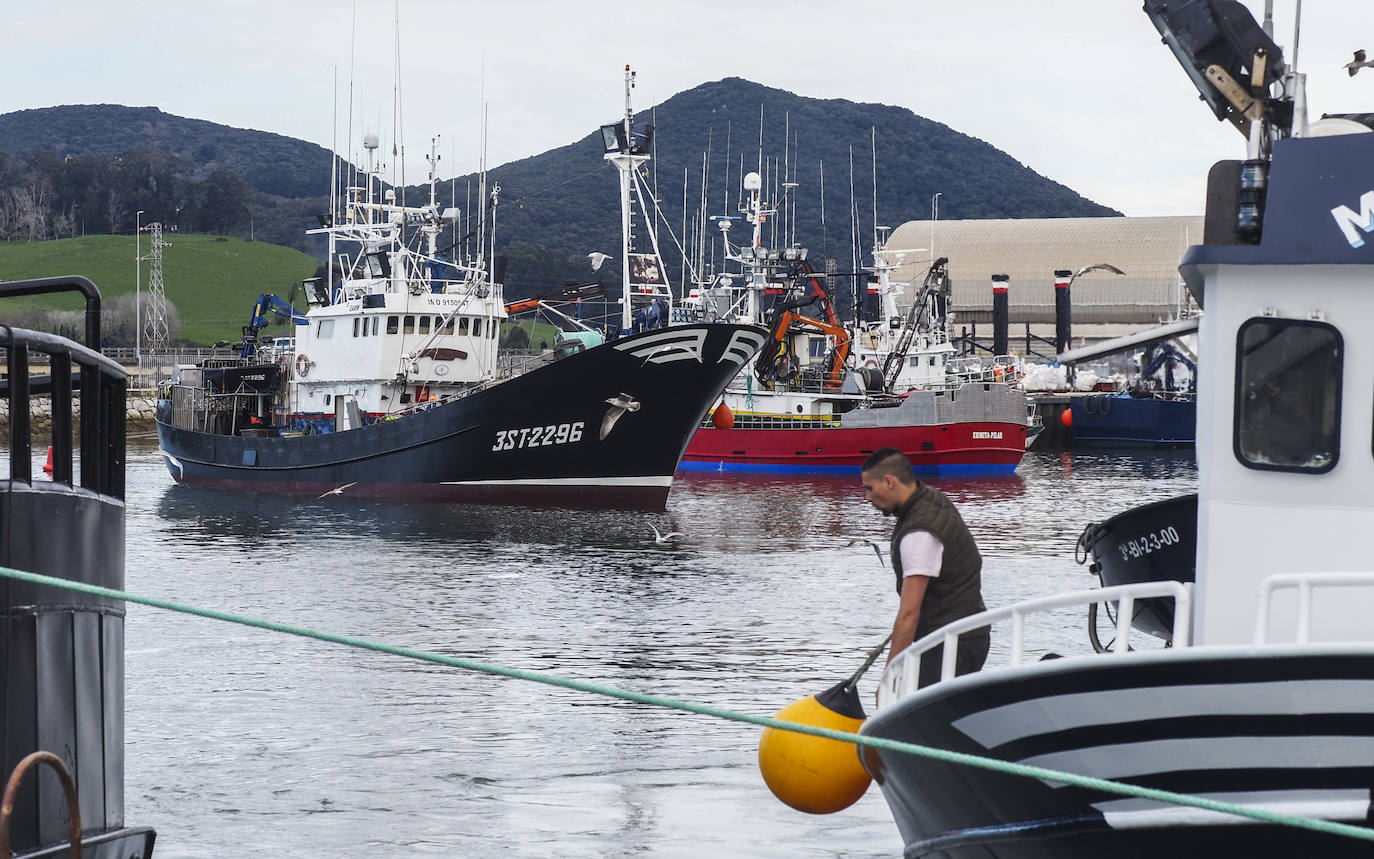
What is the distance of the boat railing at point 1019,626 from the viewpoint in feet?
16.6

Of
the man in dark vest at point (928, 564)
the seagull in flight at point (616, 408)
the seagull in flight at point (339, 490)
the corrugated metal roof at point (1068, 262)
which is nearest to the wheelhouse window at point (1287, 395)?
the man in dark vest at point (928, 564)

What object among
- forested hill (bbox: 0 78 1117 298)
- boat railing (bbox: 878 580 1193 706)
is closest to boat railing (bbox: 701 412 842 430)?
boat railing (bbox: 878 580 1193 706)

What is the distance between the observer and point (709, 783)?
879cm

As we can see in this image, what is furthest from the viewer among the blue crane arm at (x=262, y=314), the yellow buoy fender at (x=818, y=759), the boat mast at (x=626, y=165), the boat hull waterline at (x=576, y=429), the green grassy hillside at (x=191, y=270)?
the green grassy hillside at (x=191, y=270)

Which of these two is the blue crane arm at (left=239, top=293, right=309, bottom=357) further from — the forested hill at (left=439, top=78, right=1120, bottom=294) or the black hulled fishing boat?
the forested hill at (left=439, top=78, right=1120, bottom=294)

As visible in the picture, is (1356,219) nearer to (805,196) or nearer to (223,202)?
(223,202)

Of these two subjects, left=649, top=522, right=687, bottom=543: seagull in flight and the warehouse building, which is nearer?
left=649, top=522, right=687, bottom=543: seagull in flight

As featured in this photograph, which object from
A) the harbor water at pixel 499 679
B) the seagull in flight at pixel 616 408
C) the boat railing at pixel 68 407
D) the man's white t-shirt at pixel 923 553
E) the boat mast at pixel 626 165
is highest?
the boat mast at pixel 626 165

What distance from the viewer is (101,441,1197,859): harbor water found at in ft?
26.1

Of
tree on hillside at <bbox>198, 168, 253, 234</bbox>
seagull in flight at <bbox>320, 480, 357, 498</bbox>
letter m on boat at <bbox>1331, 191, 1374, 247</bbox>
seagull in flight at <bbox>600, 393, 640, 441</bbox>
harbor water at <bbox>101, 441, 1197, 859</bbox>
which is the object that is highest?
tree on hillside at <bbox>198, 168, 253, 234</bbox>

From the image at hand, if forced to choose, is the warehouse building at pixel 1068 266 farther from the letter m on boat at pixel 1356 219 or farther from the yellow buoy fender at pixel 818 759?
the letter m on boat at pixel 1356 219

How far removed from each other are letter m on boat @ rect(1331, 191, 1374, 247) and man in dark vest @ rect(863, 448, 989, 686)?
1.81 meters

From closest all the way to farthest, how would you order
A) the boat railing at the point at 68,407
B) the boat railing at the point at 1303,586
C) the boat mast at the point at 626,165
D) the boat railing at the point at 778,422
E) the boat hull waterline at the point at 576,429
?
the boat railing at the point at 1303,586
the boat railing at the point at 68,407
the boat hull waterline at the point at 576,429
the boat mast at the point at 626,165
the boat railing at the point at 778,422

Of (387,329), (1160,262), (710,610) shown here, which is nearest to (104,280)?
(1160,262)
